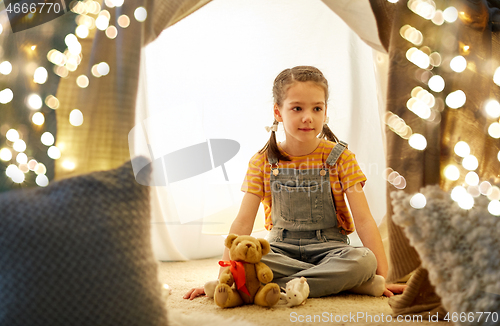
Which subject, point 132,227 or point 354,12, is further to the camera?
point 354,12

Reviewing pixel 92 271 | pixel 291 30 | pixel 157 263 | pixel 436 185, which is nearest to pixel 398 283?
pixel 436 185

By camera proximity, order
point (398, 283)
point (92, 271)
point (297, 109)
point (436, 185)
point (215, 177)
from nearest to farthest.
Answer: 1. point (92, 271)
2. point (436, 185)
3. point (398, 283)
4. point (297, 109)
5. point (215, 177)

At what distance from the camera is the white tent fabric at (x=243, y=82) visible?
1.70 m

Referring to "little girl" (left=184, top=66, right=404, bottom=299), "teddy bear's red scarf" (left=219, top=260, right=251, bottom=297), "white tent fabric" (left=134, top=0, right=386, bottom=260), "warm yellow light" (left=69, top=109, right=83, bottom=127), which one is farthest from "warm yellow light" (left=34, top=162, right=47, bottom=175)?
"white tent fabric" (left=134, top=0, right=386, bottom=260)

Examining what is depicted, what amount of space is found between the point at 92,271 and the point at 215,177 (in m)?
1.07

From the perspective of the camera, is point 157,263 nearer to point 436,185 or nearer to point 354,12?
point 436,185

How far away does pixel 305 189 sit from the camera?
135cm

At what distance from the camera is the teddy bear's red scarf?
1.02 m

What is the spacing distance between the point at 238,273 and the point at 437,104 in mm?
641

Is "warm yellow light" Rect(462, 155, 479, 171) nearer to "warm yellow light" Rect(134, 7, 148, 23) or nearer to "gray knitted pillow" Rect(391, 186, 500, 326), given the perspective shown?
"gray knitted pillow" Rect(391, 186, 500, 326)

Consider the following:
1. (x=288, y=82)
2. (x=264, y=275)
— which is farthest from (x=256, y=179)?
(x=264, y=275)

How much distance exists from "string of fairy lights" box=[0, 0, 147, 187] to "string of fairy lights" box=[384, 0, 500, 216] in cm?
65

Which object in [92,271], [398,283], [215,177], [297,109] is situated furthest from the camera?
[215,177]

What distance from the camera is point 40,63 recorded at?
0.87m
